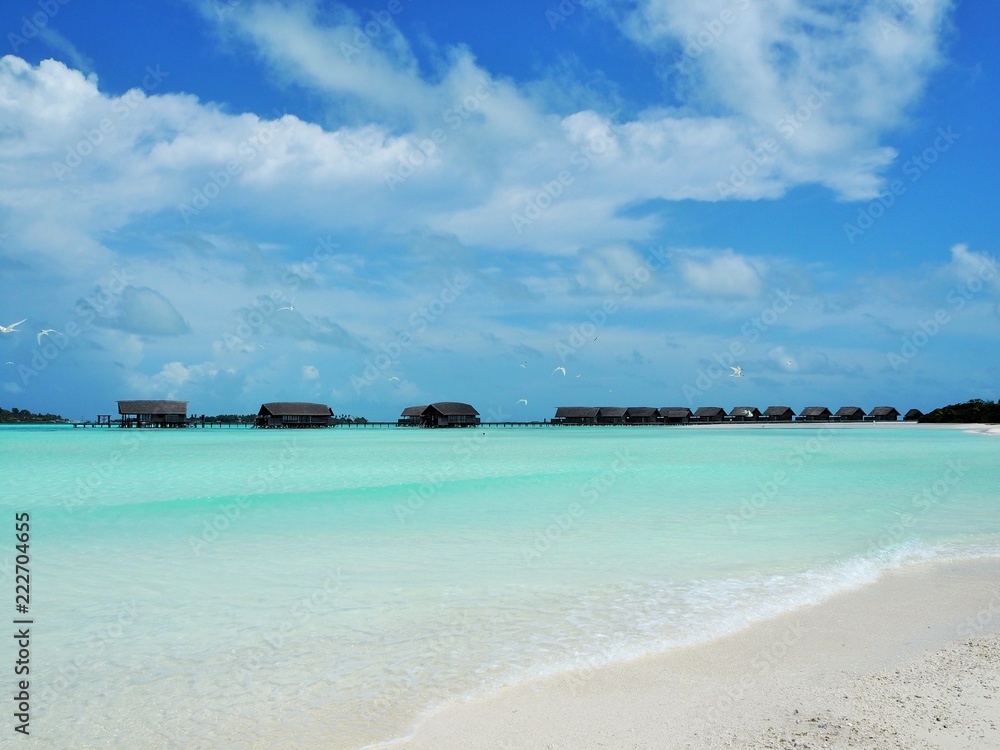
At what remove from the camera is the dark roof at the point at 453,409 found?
Result: 7588cm

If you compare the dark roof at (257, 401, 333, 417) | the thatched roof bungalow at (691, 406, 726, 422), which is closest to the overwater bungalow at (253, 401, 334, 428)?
the dark roof at (257, 401, 333, 417)

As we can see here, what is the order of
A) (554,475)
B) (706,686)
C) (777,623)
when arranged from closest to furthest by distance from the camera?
1. (706,686)
2. (777,623)
3. (554,475)

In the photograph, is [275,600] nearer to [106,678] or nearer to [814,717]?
[106,678]

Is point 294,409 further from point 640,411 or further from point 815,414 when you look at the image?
point 815,414

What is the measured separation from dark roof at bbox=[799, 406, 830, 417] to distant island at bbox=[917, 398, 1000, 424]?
44.9ft

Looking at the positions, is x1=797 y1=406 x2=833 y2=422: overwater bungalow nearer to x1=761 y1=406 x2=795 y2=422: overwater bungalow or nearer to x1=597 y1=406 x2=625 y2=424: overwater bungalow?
x1=761 y1=406 x2=795 y2=422: overwater bungalow

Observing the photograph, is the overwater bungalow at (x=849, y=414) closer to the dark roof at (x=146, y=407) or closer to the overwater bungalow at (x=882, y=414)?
the overwater bungalow at (x=882, y=414)

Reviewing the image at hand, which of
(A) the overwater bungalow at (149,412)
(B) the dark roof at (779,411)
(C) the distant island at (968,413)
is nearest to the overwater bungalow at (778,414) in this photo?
(B) the dark roof at (779,411)

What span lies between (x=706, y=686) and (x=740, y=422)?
99.6 m

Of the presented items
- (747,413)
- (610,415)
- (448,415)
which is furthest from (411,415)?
(747,413)

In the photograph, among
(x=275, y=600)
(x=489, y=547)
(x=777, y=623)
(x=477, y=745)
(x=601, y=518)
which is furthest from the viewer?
(x=601, y=518)

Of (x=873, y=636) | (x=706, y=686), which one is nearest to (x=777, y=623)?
(x=873, y=636)

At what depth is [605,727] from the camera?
3689 millimetres

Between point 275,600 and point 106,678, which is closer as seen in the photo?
point 106,678
